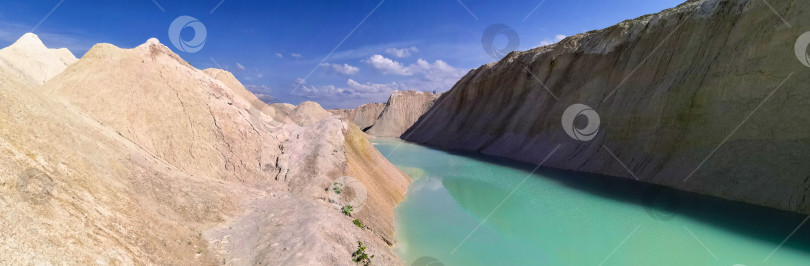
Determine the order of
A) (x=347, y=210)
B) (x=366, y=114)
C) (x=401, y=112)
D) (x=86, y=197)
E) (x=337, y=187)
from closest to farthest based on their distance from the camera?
(x=86, y=197)
(x=347, y=210)
(x=337, y=187)
(x=401, y=112)
(x=366, y=114)

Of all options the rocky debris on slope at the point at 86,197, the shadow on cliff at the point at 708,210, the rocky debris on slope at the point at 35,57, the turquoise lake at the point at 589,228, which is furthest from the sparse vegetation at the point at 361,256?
the rocky debris on slope at the point at 35,57

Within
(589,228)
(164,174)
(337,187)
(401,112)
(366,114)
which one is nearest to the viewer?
(164,174)

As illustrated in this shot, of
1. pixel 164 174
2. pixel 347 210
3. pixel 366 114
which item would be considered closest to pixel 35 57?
pixel 164 174

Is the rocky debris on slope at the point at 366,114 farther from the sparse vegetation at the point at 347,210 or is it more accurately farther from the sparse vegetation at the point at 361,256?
the sparse vegetation at the point at 361,256

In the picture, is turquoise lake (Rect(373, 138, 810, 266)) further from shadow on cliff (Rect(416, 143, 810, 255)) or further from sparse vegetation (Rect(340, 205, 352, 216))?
sparse vegetation (Rect(340, 205, 352, 216))

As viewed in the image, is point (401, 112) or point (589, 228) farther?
point (401, 112)

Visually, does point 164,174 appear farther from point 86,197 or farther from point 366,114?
point 366,114

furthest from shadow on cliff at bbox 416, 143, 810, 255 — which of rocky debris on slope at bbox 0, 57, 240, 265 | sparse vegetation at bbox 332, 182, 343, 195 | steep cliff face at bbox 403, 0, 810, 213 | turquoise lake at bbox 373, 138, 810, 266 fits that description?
rocky debris on slope at bbox 0, 57, 240, 265
